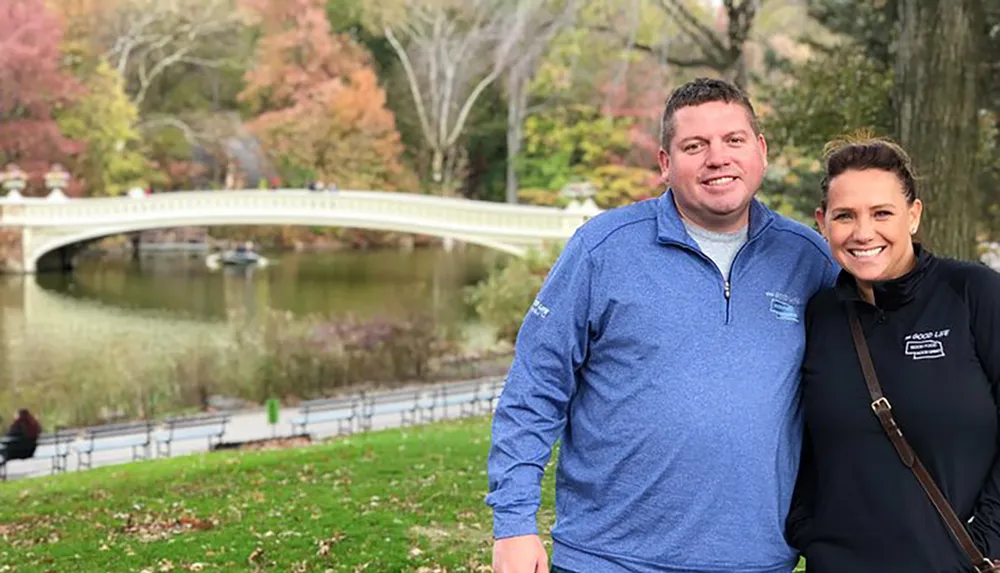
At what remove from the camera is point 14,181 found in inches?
1227

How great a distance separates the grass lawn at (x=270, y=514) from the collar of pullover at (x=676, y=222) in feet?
10.6

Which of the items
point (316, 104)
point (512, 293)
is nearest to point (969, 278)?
point (512, 293)

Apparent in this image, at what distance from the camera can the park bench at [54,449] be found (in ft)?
35.3

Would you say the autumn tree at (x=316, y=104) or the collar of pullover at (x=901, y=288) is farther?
the autumn tree at (x=316, y=104)

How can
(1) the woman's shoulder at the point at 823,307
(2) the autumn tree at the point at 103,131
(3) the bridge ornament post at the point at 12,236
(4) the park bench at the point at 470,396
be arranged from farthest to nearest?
(2) the autumn tree at the point at 103,131 → (3) the bridge ornament post at the point at 12,236 → (4) the park bench at the point at 470,396 → (1) the woman's shoulder at the point at 823,307

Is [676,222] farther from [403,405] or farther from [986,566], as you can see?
[403,405]

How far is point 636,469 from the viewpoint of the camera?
221cm

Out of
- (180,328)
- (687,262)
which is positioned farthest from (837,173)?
(180,328)

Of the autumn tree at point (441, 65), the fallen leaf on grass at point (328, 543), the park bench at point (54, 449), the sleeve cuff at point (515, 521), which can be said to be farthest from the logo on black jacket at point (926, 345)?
the autumn tree at point (441, 65)

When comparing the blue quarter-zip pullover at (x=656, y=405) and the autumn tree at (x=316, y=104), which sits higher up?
the autumn tree at (x=316, y=104)

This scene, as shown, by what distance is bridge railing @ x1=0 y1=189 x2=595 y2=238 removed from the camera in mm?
26281

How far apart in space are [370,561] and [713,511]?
348 centimetres

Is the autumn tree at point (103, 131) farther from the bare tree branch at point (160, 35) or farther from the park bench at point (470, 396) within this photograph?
the park bench at point (470, 396)

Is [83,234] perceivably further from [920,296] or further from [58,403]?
[920,296]
